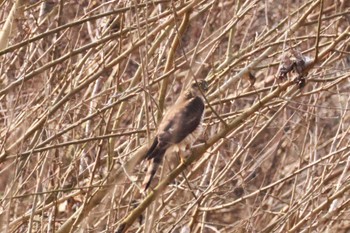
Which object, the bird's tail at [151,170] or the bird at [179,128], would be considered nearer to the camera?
the bird's tail at [151,170]

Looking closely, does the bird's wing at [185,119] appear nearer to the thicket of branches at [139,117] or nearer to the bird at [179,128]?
the bird at [179,128]

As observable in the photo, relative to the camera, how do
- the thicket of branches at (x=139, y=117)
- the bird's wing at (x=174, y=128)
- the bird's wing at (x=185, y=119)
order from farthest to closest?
the bird's wing at (x=185, y=119) < the bird's wing at (x=174, y=128) < the thicket of branches at (x=139, y=117)

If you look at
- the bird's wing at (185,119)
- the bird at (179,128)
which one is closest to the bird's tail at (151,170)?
the bird at (179,128)

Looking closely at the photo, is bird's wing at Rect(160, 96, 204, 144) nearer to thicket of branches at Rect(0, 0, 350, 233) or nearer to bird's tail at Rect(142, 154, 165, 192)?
thicket of branches at Rect(0, 0, 350, 233)

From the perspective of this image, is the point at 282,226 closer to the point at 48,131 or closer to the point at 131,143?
the point at 131,143

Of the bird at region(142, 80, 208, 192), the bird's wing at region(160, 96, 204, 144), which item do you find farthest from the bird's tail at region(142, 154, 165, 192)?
the bird's wing at region(160, 96, 204, 144)

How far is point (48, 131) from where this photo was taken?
242 inches

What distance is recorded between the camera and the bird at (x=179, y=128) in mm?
5367

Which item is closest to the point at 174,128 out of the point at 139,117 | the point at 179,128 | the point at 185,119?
the point at 179,128

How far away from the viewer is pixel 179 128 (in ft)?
18.7

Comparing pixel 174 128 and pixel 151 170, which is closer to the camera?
pixel 151 170

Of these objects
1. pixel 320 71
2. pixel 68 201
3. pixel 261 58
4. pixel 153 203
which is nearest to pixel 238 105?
pixel 320 71

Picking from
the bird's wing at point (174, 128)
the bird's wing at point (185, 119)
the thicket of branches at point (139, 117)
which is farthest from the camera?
the bird's wing at point (185, 119)

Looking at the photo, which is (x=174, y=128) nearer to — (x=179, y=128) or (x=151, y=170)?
(x=179, y=128)
